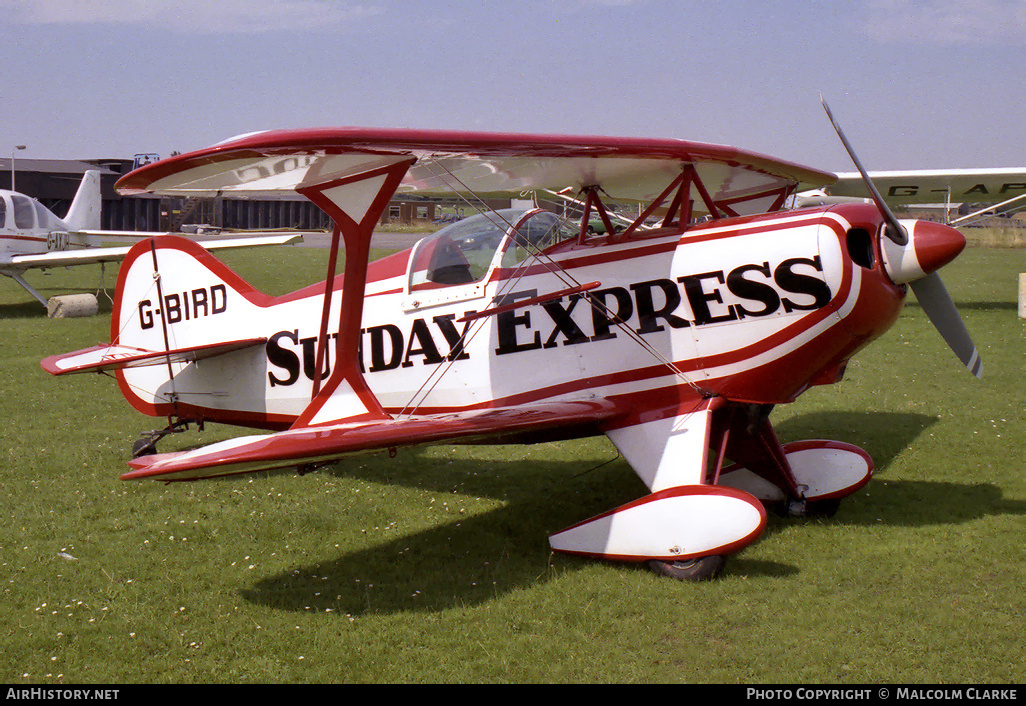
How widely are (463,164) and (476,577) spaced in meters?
2.55

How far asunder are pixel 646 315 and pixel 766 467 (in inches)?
67.1

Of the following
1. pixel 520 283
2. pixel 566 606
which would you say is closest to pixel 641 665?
pixel 566 606

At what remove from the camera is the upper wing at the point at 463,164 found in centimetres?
435

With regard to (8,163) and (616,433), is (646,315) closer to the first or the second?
(616,433)

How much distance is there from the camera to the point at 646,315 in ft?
18.1

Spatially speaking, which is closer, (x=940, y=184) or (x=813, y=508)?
(x=813, y=508)

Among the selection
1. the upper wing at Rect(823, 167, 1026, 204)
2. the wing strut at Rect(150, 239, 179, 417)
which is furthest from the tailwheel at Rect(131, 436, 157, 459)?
the upper wing at Rect(823, 167, 1026, 204)

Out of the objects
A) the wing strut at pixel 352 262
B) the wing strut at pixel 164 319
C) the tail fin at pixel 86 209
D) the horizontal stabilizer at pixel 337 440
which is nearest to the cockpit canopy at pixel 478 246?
the wing strut at pixel 352 262

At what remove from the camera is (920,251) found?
506cm

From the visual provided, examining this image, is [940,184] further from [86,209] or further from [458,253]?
[86,209]

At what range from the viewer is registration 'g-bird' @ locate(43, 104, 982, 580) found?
4.84 meters

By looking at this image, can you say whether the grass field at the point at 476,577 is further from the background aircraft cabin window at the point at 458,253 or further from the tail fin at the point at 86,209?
the tail fin at the point at 86,209

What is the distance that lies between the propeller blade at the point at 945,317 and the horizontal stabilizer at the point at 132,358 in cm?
482

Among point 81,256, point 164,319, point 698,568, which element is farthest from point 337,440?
point 81,256
